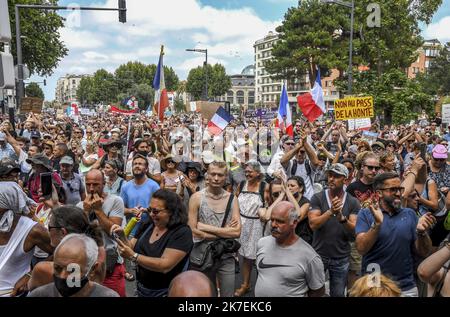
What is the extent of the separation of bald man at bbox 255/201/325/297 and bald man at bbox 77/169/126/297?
3.75ft

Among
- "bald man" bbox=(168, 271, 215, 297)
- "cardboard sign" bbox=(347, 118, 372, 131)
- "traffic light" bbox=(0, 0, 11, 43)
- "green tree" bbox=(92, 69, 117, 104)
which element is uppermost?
"green tree" bbox=(92, 69, 117, 104)

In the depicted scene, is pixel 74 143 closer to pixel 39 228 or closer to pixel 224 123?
pixel 224 123

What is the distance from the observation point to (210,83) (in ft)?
285

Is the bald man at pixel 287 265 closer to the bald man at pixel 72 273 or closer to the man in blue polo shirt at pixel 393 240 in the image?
the man in blue polo shirt at pixel 393 240

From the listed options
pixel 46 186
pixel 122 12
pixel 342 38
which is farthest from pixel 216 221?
pixel 342 38

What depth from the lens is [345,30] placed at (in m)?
37.1

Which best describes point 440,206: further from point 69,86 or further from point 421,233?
point 69,86

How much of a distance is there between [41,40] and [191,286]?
113 feet

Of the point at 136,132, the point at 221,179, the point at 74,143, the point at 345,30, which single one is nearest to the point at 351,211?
the point at 221,179

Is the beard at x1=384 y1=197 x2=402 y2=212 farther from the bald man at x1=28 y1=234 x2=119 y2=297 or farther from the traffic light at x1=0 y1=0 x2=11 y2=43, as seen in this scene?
the traffic light at x1=0 y1=0 x2=11 y2=43

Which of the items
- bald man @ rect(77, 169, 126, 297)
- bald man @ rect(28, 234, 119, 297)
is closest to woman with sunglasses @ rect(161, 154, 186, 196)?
bald man @ rect(77, 169, 126, 297)

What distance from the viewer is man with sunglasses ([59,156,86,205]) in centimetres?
507

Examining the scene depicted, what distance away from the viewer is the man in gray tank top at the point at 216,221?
4.01 m
